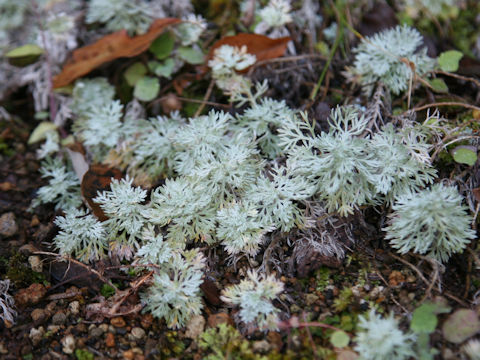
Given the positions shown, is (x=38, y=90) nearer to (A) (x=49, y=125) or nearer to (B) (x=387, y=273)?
(A) (x=49, y=125)

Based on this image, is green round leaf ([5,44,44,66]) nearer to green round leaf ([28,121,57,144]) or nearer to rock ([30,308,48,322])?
green round leaf ([28,121,57,144])

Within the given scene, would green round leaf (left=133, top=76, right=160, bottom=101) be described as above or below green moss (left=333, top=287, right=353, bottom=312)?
above

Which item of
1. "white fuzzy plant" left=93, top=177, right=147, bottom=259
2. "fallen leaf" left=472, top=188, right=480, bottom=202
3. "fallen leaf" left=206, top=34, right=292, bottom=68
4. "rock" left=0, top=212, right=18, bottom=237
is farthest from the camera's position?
"fallen leaf" left=206, top=34, right=292, bottom=68

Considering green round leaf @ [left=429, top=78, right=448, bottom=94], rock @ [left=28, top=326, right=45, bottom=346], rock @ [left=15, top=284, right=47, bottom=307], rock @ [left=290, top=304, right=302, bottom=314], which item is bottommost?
rock @ [left=28, top=326, right=45, bottom=346]

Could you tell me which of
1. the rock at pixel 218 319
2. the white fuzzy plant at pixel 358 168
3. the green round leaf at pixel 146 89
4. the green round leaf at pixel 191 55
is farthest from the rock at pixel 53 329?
the green round leaf at pixel 191 55

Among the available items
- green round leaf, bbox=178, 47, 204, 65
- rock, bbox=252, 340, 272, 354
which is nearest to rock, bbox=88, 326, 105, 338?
rock, bbox=252, 340, 272, 354

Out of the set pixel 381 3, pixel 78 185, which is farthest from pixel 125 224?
pixel 381 3
